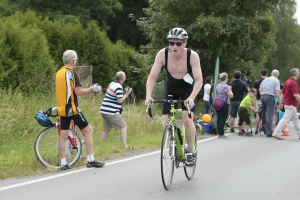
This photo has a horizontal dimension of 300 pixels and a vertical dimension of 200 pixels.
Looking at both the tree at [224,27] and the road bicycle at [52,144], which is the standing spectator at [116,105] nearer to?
the road bicycle at [52,144]

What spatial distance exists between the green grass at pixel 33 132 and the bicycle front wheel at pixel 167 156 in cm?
233

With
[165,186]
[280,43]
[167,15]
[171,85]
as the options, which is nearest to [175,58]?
[171,85]

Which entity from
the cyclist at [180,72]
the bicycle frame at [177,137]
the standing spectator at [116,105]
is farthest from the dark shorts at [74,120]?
the standing spectator at [116,105]

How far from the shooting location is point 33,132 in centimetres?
1376

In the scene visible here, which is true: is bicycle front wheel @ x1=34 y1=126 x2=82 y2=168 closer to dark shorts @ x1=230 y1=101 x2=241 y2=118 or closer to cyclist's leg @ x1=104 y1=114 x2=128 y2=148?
cyclist's leg @ x1=104 y1=114 x2=128 y2=148

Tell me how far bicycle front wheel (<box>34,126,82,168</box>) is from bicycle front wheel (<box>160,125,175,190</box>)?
→ 237 cm

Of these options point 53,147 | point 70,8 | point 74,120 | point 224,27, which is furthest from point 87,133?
point 70,8

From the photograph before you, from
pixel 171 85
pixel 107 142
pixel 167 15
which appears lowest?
pixel 107 142

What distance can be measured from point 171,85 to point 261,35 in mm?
17680

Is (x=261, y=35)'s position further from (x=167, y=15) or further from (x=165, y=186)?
(x=165, y=186)

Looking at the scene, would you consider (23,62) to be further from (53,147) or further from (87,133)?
(87,133)

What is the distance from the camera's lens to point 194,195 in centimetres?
752

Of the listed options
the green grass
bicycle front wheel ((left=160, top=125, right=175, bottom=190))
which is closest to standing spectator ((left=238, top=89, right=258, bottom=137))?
the green grass

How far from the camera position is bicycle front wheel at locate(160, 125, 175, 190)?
7.52 m
